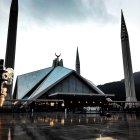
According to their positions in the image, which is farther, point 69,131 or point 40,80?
point 40,80

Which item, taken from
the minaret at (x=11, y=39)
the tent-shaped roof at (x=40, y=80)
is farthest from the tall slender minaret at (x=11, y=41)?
the tent-shaped roof at (x=40, y=80)

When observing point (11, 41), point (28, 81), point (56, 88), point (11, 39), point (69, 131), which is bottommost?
point (69, 131)

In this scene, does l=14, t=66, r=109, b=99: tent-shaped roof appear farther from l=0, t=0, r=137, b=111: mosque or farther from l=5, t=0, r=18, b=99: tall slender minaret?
l=5, t=0, r=18, b=99: tall slender minaret

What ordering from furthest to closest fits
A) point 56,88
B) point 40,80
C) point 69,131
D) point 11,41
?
point 11,41, point 40,80, point 56,88, point 69,131

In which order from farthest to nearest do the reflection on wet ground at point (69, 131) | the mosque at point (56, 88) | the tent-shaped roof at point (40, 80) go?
the tent-shaped roof at point (40, 80), the mosque at point (56, 88), the reflection on wet ground at point (69, 131)

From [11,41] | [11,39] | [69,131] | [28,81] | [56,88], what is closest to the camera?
[69,131]

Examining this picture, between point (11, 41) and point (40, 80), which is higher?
point (11, 41)

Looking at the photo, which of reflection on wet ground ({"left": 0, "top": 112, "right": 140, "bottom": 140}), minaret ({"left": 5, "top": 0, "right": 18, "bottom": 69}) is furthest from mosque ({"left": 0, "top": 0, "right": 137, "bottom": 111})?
reflection on wet ground ({"left": 0, "top": 112, "right": 140, "bottom": 140})

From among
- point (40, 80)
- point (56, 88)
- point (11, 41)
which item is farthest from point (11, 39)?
point (56, 88)

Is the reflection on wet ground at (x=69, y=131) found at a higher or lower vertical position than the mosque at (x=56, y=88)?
lower

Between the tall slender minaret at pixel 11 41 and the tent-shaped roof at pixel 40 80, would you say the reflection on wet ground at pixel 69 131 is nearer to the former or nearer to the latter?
the tent-shaped roof at pixel 40 80

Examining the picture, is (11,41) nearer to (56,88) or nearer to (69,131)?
(56,88)

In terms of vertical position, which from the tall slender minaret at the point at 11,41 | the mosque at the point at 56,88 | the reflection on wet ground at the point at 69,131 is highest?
the tall slender minaret at the point at 11,41

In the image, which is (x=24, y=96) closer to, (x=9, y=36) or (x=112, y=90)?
(x=9, y=36)
